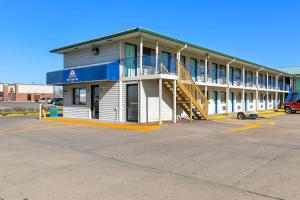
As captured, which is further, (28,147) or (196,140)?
(196,140)

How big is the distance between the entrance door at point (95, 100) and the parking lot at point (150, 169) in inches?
335

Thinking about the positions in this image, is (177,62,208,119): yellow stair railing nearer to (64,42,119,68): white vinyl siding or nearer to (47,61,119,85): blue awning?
(47,61,119,85): blue awning

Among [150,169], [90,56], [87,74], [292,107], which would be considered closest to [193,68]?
[90,56]

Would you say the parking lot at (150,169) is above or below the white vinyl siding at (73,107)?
below

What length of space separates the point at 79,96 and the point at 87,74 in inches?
136

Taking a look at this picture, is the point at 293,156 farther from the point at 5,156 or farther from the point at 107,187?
the point at 5,156

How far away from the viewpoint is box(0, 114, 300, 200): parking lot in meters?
4.60

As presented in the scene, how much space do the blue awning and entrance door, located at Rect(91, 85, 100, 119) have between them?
Answer: 1341 mm

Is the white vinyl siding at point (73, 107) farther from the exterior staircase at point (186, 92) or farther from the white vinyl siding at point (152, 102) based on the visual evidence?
the exterior staircase at point (186, 92)

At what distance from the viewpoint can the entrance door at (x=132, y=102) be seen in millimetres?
16141

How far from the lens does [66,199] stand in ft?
14.1

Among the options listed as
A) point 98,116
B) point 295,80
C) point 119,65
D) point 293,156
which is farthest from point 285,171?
point 295,80

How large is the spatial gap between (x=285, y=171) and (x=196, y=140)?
4514 millimetres

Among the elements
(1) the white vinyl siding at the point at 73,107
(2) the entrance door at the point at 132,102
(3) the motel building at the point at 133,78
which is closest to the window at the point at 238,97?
(3) the motel building at the point at 133,78
